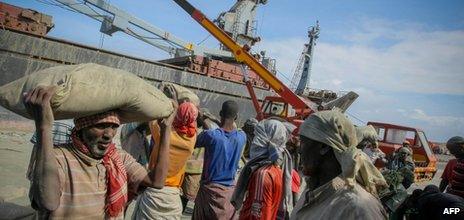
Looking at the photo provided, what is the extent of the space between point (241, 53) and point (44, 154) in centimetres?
1090

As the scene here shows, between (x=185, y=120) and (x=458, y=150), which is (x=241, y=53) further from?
(x=185, y=120)

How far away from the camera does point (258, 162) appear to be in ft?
11.2

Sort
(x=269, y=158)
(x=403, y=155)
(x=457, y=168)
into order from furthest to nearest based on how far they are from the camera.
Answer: (x=403, y=155) < (x=457, y=168) < (x=269, y=158)

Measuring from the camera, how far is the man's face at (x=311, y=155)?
1.90 meters

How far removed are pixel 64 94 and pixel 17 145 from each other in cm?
874

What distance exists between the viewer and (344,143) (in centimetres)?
183

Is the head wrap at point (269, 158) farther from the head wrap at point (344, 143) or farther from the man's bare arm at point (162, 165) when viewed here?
the head wrap at point (344, 143)

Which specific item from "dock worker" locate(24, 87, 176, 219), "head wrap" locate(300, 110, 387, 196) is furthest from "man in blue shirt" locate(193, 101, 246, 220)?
"head wrap" locate(300, 110, 387, 196)

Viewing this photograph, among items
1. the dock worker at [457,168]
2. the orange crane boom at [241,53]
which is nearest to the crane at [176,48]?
the orange crane boom at [241,53]

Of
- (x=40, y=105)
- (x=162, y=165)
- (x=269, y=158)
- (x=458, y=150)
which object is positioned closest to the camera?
(x=40, y=105)

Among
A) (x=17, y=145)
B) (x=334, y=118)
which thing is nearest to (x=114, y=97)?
(x=334, y=118)

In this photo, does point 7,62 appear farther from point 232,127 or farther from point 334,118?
point 334,118

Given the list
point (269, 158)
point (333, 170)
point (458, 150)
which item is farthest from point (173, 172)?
point (458, 150)

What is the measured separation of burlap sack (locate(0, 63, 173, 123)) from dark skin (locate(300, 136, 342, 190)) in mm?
894
